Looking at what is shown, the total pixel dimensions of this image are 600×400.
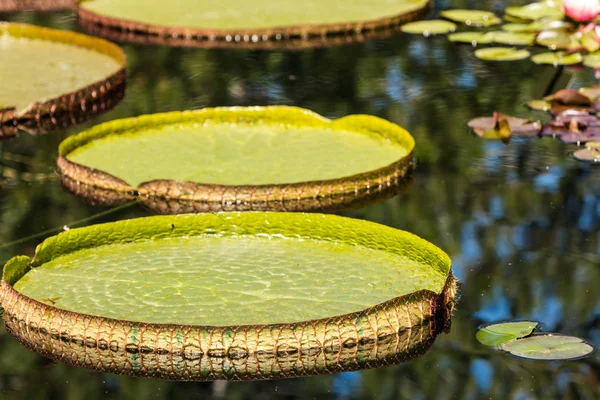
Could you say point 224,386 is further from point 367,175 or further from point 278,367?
point 367,175

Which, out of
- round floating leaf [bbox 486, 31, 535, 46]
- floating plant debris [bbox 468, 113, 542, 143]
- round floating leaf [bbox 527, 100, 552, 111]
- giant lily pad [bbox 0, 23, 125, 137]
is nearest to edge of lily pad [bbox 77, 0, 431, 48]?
giant lily pad [bbox 0, 23, 125, 137]

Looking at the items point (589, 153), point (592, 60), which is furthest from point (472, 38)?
point (589, 153)

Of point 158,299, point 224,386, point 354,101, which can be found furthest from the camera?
point 354,101

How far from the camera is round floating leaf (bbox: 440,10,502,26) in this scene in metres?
6.58

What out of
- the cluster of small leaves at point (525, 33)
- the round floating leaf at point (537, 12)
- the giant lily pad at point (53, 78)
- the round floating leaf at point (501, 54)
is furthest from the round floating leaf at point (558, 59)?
the giant lily pad at point (53, 78)

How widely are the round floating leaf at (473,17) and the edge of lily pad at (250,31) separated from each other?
0.26 metres

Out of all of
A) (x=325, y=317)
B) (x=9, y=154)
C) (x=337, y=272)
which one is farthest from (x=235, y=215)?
(x=9, y=154)

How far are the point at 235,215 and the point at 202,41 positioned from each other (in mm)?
3259

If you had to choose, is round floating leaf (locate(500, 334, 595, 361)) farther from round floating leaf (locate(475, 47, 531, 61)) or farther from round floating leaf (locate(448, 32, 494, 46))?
round floating leaf (locate(448, 32, 494, 46))

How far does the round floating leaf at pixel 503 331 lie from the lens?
9.23 ft

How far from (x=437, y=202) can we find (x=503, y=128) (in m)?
0.85

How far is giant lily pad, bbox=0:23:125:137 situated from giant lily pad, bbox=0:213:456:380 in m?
1.83

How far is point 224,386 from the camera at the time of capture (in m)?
2.63

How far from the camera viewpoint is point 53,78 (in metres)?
5.54
